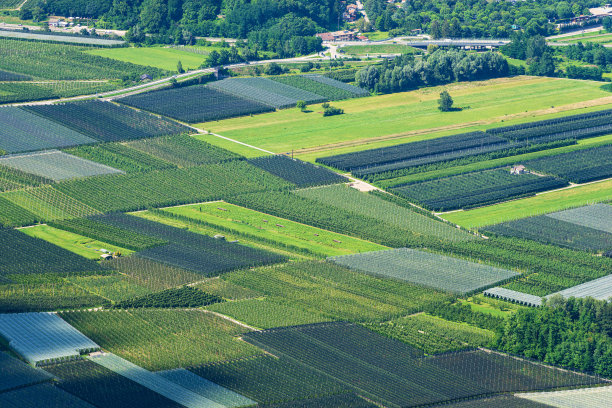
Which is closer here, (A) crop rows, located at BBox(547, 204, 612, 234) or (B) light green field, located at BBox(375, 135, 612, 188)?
(A) crop rows, located at BBox(547, 204, 612, 234)

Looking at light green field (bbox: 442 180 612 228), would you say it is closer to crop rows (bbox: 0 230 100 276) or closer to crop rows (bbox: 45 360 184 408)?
crop rows (bbox: 0 230 100 276)

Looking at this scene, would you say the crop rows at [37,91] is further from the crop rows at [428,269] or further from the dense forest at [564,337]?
the dense forest at [564,337]

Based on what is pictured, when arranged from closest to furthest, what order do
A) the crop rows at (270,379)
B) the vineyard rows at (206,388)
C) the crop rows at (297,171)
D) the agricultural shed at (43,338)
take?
the vineyard rows at (206,388) < the crop rows at (270,379) < the agricultural shed at (43,338) < the crop rows at (297,171)

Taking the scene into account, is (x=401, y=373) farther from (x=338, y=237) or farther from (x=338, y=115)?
(x=338, y=115)

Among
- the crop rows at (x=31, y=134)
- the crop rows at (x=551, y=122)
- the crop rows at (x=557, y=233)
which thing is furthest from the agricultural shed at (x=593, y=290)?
the crop rows at (x=31, y=134)

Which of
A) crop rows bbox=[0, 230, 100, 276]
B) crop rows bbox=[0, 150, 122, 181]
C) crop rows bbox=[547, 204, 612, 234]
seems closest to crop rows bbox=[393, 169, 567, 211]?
crop rows bbox=[547, 204, 612, 234]

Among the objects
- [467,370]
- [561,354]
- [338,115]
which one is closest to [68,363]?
[467,370]
